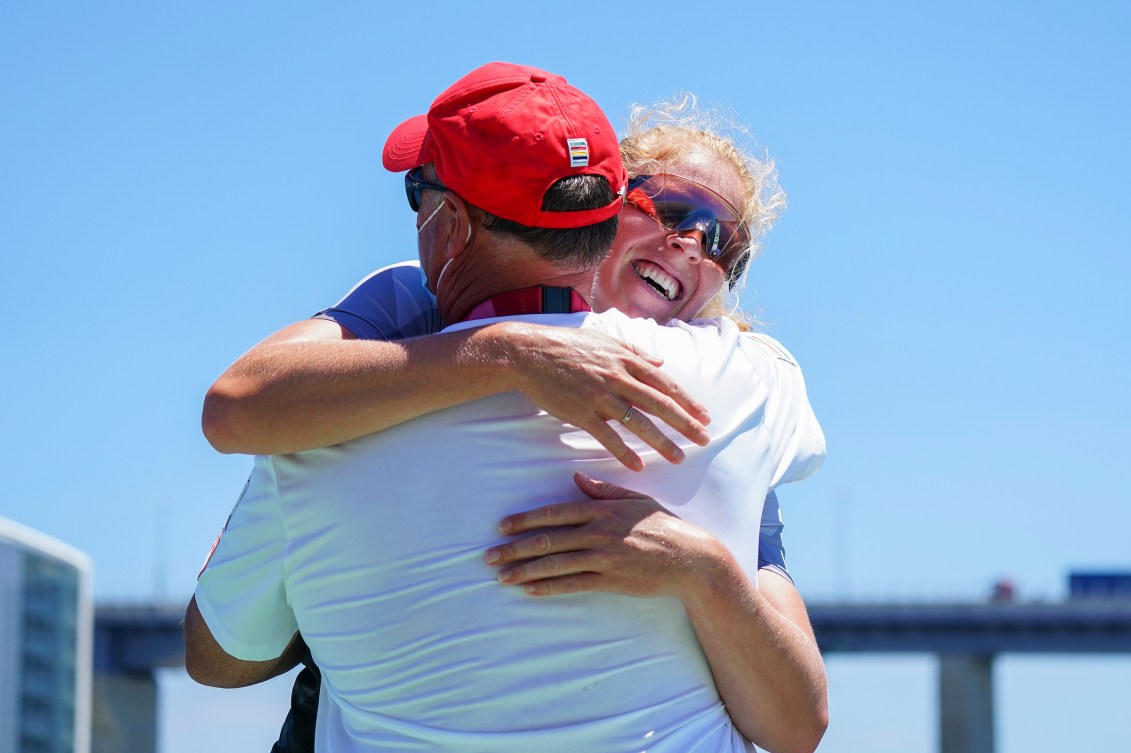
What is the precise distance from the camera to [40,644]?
1105 inches

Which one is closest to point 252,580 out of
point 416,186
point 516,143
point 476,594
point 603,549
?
point 476,594

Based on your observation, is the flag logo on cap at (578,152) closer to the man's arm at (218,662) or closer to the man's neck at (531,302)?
the man's neck at (531,302)

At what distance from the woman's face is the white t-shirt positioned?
76cm

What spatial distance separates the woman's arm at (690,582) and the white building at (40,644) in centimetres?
2577

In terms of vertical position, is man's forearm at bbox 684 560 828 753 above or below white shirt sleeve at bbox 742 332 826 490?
below

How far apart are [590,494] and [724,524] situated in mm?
303

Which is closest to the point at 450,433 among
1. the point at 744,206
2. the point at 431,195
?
the point at 431,195

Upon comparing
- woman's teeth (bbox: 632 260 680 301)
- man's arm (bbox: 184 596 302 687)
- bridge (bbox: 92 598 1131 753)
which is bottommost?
bridge (bbox: 92 598 1131 753)

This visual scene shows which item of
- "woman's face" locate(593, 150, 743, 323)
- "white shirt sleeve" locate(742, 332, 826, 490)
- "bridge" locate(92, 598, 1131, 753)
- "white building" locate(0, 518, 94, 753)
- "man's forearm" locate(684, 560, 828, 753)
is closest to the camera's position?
"man's forearm" locate(684, 560, 828, 753)

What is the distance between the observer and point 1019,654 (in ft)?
166

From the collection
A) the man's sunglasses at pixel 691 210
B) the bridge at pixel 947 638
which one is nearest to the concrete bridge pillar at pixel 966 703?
the bridge at pixel 947 638

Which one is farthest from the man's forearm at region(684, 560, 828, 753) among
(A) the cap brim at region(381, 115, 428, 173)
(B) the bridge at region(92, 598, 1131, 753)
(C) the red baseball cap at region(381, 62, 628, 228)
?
(B) the bridge at region(92, 598, 1131, 753)

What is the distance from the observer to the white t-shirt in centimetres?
248

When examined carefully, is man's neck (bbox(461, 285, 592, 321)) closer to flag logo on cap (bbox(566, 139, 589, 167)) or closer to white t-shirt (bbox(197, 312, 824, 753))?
white t-shirt (bbox(197, 312, 824, 753))
